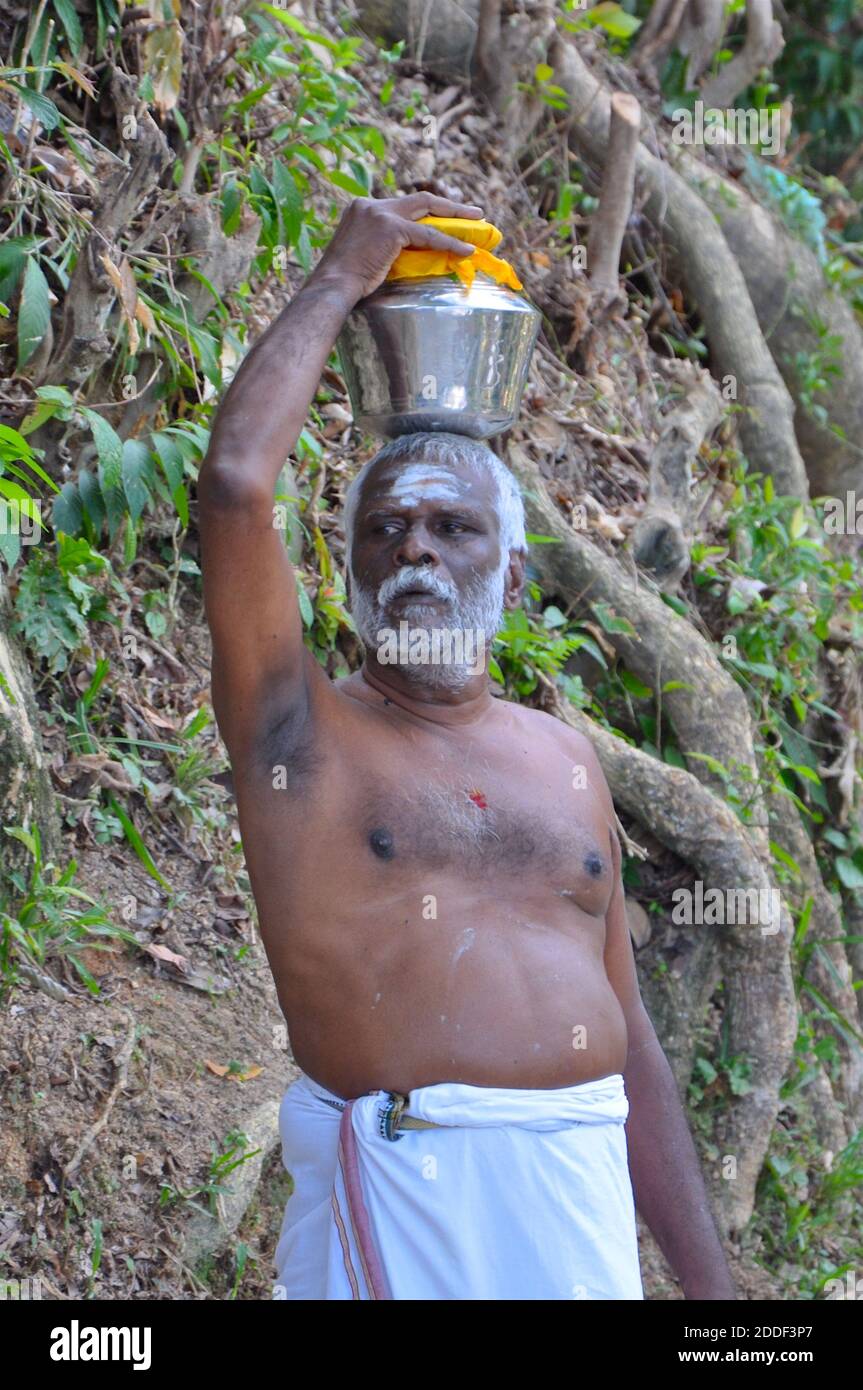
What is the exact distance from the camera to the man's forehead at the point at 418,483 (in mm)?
2672

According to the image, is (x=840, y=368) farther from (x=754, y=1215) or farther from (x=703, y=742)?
(x=754, y=1215)

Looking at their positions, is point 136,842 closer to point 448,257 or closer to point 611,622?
point 448,257

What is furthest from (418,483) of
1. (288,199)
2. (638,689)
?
(638,689)

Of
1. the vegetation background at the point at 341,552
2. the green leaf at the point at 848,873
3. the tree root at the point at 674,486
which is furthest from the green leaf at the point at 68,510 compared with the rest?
the green leaf at the point at 848,873

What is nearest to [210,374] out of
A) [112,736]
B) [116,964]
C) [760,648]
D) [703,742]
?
[112,736]

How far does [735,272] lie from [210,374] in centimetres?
375

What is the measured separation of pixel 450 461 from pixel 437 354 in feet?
0.80

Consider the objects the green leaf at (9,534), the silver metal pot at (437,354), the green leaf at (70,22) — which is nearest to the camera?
the silver metal pot at (437,354)

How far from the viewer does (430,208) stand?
2.55 meters

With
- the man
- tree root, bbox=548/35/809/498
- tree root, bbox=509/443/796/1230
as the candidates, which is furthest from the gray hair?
tree root, bbox=548/35/809/498

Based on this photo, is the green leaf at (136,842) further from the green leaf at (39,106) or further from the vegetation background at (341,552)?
the green leaf at (39,106)

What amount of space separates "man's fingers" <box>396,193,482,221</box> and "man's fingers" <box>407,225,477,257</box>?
0.15 feet

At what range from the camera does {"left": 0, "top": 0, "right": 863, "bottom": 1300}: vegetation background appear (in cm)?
311
